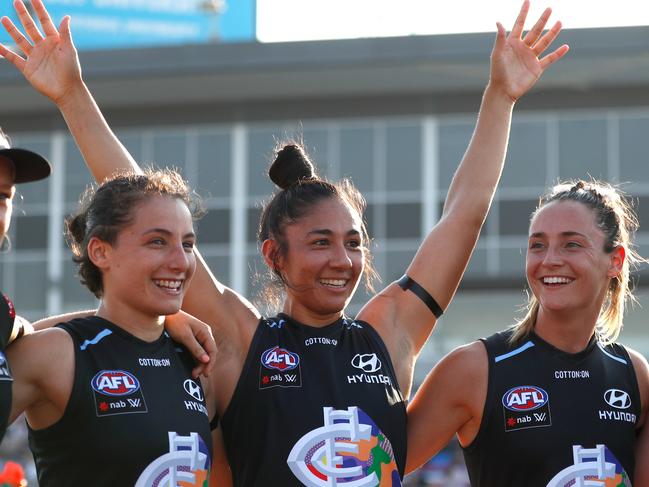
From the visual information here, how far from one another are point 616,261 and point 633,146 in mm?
19790

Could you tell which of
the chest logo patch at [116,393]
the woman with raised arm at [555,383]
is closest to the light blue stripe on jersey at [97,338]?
the chest logo patch at [116,393]

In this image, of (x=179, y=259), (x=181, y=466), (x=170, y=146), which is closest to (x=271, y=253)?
(x=179, y=259)

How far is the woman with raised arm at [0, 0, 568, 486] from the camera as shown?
3.94 meters

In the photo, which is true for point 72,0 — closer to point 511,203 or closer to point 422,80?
point 422,80

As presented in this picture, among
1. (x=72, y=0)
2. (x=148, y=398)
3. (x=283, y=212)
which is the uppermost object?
(x=72, y=0)

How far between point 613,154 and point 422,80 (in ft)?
14.9

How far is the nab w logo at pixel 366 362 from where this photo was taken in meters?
4.11

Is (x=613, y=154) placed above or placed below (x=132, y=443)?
above

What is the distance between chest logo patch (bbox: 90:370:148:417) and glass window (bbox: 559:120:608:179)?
2054 centimetres

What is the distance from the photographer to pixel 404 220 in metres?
23.7

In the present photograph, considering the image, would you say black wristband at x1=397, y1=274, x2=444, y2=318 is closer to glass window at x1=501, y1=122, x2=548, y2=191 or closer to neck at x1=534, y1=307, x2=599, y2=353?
neck at x1=534, y1=307, x2=599, y2=353

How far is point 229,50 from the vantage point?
2172 cm

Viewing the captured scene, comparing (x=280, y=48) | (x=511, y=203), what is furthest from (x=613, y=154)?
(x=280, y=48)

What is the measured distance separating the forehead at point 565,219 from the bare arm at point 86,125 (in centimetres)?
117
